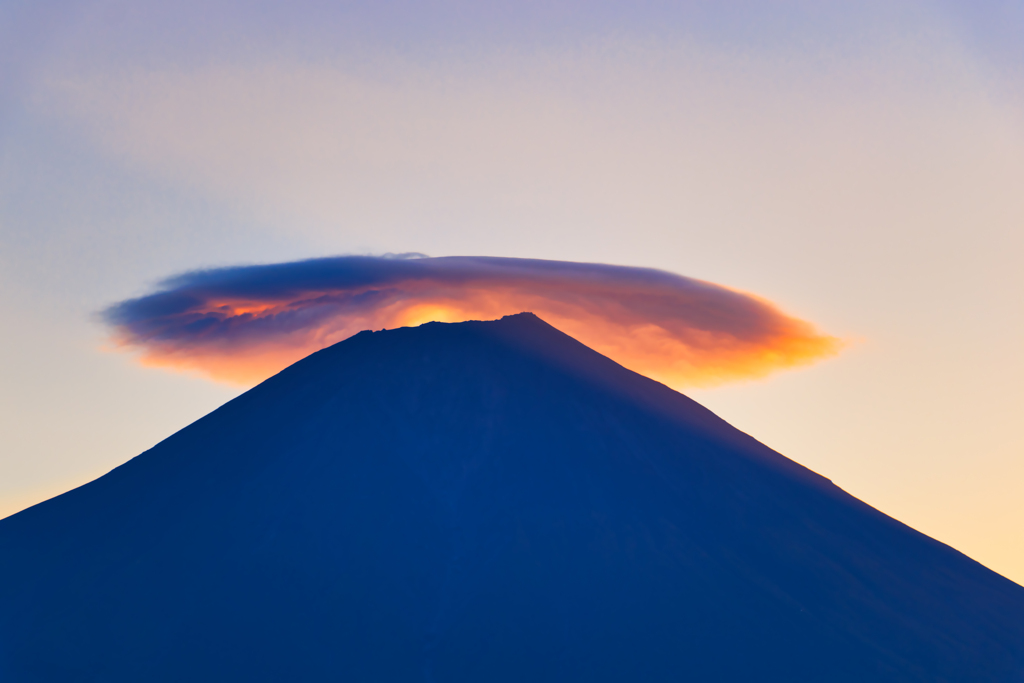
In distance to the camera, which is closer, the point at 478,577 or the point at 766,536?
the point at 478,577

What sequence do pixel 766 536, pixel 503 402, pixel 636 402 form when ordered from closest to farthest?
1. pixel 766 536
2. pixel 503 402
3. pixel 636 402

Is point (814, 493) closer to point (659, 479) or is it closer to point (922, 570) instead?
Answer: point (922, 570)

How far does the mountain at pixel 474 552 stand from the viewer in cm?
5938

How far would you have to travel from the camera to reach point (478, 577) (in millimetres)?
65188

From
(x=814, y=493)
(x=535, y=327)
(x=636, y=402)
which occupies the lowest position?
(x=814, y=493)

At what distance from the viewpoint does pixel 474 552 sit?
67.6 metres

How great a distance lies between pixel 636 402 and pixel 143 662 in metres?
48.7

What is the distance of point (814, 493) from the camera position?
3433 inches

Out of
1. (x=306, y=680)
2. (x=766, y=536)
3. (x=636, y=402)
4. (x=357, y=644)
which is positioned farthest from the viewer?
(x=636, y=402)

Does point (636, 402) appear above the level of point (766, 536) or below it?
above

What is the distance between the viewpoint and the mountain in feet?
195

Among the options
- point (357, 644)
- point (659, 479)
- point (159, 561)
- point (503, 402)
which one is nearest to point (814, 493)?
point (659, 479)

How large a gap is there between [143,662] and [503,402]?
35.9 meters

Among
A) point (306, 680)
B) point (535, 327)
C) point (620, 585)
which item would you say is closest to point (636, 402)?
point (535, 327)
